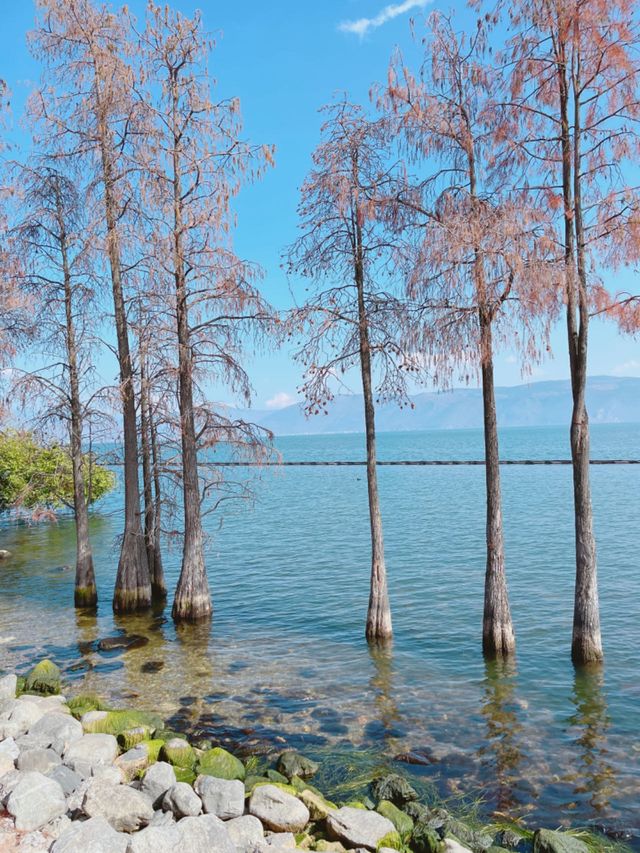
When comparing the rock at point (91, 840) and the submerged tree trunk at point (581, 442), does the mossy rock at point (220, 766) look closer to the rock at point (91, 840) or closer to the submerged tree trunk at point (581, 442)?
the rock at point (91, 840)

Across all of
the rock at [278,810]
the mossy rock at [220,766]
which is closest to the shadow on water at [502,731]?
the rock at [278,810]

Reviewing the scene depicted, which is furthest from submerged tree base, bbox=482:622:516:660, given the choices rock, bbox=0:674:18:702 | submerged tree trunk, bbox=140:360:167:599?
submerged tree trunk, bbox=140:360:167:599

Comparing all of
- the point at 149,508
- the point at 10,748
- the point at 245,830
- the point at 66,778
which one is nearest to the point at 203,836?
the point at 245,830

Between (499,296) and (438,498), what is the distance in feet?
134

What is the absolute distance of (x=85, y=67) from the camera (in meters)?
18.6

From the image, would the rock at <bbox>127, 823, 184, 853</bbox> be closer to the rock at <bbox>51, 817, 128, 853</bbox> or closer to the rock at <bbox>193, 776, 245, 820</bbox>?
the rock at <bbox>51, 817, 128, 853</bbox>

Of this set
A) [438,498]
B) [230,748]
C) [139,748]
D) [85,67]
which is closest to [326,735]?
[230,748]

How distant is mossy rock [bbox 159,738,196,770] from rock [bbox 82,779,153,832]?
1.80 meters

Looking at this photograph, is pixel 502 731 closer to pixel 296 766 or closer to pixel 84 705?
pixel 296 766

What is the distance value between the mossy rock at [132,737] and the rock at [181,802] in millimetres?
2368

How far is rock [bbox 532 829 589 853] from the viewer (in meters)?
7.75

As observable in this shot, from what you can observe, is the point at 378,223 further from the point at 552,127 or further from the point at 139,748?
the point at 139,748

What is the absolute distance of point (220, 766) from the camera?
30.2 ft

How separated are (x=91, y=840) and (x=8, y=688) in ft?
21.0
